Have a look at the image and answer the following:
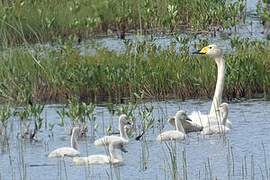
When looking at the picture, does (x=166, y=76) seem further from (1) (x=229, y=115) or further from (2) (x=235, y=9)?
(2) (x=235, y=9)

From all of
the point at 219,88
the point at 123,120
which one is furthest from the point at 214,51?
the point at 123,120

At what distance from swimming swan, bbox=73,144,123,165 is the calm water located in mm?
77

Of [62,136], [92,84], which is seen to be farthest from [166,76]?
[62,136]

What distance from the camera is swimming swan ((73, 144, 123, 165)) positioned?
34.3 ft

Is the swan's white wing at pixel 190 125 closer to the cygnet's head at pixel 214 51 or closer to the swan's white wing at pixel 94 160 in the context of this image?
the cygnet's head at pixel 214 51

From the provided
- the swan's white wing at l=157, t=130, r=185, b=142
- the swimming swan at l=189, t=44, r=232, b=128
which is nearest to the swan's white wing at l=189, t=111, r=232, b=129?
the swimming swan at l=189, t=44, r=232, b=128

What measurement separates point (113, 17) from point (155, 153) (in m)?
12.7

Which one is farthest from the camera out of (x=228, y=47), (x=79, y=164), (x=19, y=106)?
(x=228, y=47)

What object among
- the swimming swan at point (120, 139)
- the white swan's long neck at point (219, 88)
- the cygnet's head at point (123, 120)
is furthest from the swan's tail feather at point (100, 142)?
the white swan's long neck at point (219, 88)

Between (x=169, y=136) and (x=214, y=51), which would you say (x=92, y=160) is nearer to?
(x=169, y=136)

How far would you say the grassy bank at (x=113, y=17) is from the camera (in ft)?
69.7

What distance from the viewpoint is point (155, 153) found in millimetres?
11273

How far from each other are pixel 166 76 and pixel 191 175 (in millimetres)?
5783

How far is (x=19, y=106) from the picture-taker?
15078mm
